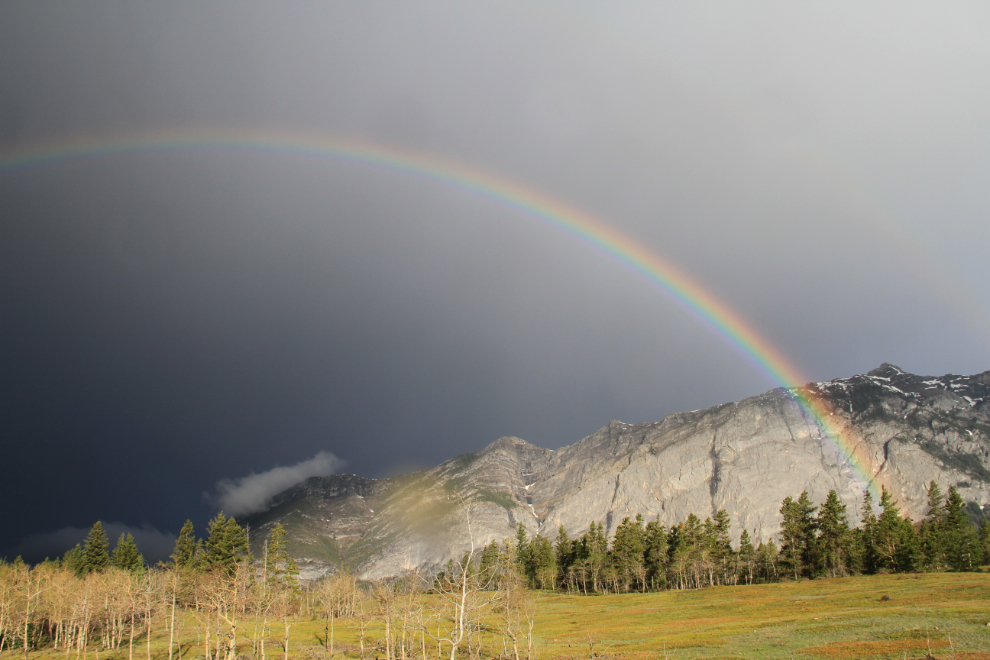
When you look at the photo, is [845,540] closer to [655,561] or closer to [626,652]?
[655,561]

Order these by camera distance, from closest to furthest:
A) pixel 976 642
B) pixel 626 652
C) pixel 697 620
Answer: pixel 976 642, pixel 626 652, pixel 697 620

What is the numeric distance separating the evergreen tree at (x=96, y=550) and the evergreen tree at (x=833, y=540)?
504ft

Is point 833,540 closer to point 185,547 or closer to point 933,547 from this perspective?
point 933,547

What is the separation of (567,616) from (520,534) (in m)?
77.9

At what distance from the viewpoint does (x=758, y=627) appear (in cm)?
5506

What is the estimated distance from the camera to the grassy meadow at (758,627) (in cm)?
4119

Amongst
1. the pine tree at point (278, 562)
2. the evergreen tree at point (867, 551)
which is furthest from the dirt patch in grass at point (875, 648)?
the pine tree at point (278, 562)

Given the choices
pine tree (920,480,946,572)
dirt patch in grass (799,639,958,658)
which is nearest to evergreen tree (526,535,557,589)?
pine tree (920,480,946,572)

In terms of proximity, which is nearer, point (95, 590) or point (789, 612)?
point (789, 612)

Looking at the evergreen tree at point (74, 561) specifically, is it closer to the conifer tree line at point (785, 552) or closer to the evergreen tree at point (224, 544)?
the evergreen tree at point (224, 544)

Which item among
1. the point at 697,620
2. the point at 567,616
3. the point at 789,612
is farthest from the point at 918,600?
the point at 567,616

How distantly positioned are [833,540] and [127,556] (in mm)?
154969

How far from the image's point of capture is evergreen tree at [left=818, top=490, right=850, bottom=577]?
367 feet

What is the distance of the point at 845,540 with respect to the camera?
111m
